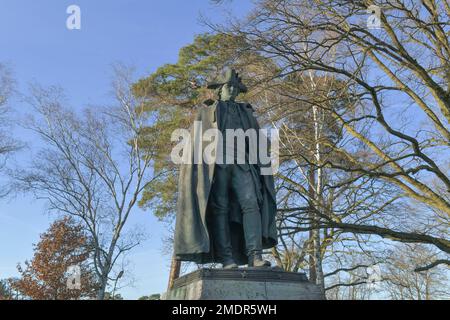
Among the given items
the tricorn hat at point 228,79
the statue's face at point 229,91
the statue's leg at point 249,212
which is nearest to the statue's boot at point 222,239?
the statue's leg at point 249,212

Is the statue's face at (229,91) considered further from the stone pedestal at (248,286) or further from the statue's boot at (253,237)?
the stone pedestal at (248,286)

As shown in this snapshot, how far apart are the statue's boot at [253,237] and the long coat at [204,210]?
0.60 feet

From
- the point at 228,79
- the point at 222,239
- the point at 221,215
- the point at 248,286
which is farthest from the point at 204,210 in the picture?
the point at 228,79

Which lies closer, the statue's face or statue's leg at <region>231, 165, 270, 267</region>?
statue's leg at <region>231, 165, 270, 267</region>

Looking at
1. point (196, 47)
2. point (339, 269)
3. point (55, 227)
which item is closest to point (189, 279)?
point (339, 269)

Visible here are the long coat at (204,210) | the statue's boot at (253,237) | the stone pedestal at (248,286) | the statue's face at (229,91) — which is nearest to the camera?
the stone pedestal at (248,286)

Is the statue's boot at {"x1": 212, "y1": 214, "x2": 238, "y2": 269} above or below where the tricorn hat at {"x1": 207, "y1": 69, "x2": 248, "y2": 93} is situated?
below

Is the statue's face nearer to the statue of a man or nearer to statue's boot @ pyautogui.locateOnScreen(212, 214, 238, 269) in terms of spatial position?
the statue of a man

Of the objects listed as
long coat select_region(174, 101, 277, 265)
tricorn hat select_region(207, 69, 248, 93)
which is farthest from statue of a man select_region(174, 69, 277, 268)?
tricorn hat select_region(207, 69, 248, 93)

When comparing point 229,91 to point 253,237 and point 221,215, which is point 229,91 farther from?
point 253,237

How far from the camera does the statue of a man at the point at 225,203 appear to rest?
470cm

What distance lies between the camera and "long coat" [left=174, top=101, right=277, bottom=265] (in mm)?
4691

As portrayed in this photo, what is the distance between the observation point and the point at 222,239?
4754 mm
